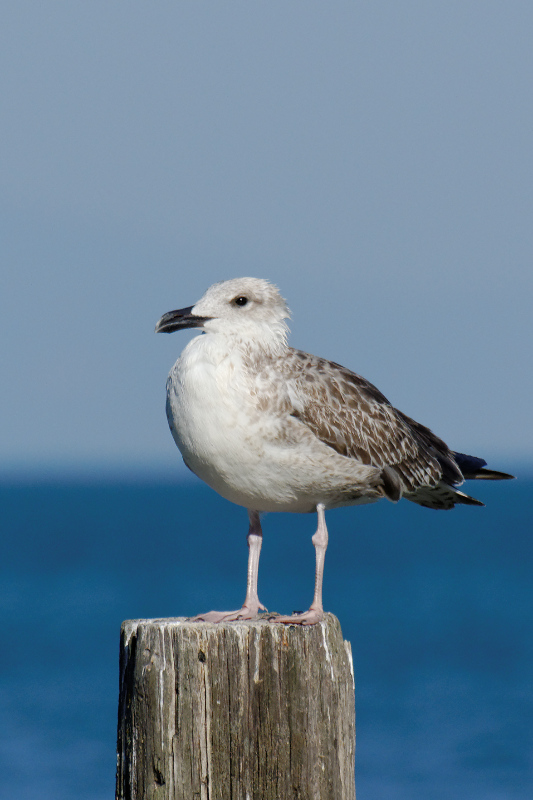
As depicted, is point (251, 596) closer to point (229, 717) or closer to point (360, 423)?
point (360, 423)

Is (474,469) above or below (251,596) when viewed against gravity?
above

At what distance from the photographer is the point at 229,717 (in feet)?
17.1

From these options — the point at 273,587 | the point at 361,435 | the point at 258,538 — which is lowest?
the point at 258,538

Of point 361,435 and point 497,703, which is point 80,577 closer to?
point 497,703

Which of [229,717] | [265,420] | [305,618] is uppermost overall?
[265,420]

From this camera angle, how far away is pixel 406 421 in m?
9.52

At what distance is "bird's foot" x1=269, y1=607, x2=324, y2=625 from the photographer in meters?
5.97

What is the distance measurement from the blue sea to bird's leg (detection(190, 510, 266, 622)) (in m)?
4.31

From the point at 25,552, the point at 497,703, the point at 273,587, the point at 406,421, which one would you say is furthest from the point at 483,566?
the point at 406,421

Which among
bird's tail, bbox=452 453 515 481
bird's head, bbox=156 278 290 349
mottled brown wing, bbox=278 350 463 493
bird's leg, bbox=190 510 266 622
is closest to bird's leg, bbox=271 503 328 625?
bird's leg, bbox=190 510 266 622

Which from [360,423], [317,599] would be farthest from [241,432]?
[360,423]

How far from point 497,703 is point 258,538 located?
3255cm

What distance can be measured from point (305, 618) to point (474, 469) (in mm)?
3917

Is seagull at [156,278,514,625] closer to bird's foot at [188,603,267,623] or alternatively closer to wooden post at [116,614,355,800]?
bird's foot at [188,603,267,623]
